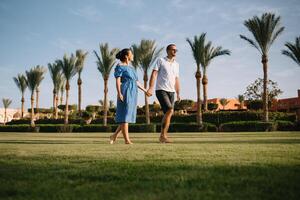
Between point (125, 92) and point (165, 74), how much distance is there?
1.15m

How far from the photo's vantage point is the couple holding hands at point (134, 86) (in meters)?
7.40

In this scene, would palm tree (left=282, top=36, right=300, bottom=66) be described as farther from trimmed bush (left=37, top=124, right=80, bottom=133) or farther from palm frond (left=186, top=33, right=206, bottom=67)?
trimmed bush (left=37, top=124, right=80, bottom=133)

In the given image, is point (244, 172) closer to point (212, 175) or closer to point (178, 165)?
point (212, 175)

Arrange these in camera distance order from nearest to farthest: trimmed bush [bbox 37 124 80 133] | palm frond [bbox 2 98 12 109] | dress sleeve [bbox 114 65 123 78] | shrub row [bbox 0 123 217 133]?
dress sleeve [bbox 114 65 123 78] → shrub row [bbox 0 123 217 133] → trimmed bush [bbox 37 124 80 133] → palm frond [bbox 2 98 12 109]

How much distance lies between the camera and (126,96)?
742 centimetres

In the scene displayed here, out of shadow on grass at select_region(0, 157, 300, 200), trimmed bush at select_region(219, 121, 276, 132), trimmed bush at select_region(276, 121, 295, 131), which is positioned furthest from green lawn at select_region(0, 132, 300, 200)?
trimmed bush at select_region(276, 121, 295, 131)

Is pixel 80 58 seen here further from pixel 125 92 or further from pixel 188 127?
pixel 125 92

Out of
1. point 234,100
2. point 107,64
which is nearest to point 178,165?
point 107,64

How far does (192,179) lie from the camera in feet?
8.33

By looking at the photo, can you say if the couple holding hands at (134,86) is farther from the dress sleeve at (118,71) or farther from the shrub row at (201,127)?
the shrub row at (201,127)

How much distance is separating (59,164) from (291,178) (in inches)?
92.6

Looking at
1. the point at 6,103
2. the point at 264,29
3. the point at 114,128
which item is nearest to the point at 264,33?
the point at 264,29

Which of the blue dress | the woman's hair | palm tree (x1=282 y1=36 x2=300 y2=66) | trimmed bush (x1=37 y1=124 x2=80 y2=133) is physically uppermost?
palm tree (x1=282 y1=36 x2=300 y2=66)

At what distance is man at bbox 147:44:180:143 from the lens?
25.7 feet
